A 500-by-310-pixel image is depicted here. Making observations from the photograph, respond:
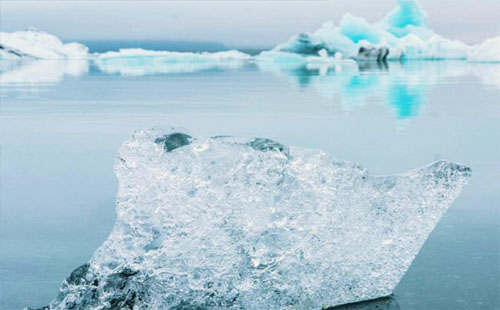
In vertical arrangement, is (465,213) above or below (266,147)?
below

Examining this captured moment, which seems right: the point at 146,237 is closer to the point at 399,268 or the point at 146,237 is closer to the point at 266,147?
the point at 266,147

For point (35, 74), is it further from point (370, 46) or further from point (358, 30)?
point (358, 30)

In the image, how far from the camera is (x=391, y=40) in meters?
34.7

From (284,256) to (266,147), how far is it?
1.34ft

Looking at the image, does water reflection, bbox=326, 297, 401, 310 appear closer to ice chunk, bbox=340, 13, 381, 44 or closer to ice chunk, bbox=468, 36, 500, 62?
ice chunk, bbox=468, 36, 500, 62

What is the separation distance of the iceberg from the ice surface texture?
30.9 m

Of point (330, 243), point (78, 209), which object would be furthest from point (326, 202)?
point (78, 209)

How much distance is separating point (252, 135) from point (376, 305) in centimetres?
463

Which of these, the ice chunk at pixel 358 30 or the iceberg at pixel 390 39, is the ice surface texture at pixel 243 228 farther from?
the ice chunk at pixel 358 30

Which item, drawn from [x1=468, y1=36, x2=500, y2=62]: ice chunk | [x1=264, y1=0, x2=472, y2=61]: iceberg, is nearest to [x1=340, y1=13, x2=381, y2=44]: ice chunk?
[x1=264, y1=0, x2=472, y2=61]: iceberg

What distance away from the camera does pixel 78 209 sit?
413cm

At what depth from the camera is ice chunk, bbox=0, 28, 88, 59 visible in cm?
4834

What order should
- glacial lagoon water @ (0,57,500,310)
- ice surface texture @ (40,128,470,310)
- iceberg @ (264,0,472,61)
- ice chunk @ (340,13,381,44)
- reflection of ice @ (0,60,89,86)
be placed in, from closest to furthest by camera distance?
ice surface texture @ (40,128,470,310) < glacial lagoon water @ (0,57,500,310) < reflection of ice @ (0,60,89,86) < iceberg @ (264,0,472,61) < ice chunk @ (340,13,381,44)

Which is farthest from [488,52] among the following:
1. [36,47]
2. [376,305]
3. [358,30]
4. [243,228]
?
[36,47]
